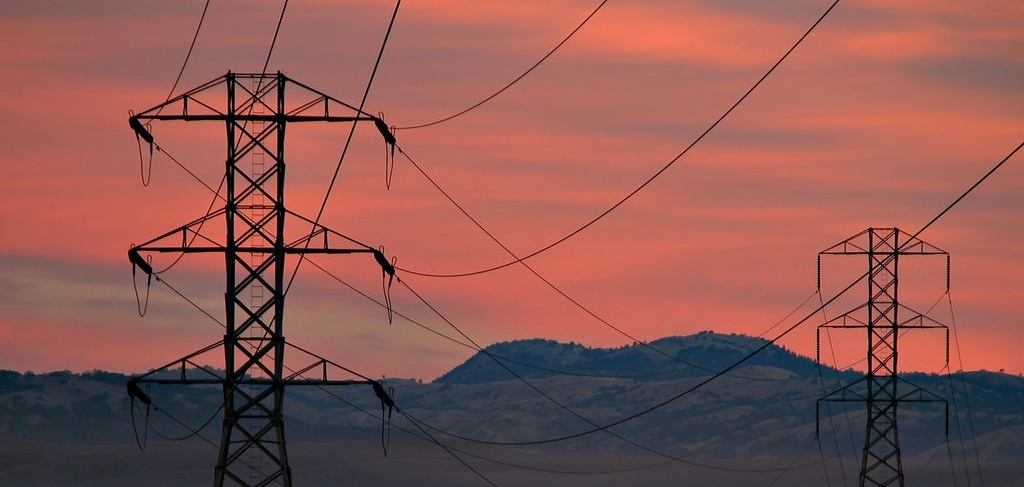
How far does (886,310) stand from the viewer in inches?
3179

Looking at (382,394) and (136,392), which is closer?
(382,394)

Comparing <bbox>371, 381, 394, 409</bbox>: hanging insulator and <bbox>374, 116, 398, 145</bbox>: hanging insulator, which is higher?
<bbox>374, 116, 398, 145</bbox>: hanging insulator

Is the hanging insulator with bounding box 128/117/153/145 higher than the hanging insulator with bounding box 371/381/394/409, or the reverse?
the hanging insulator with bounding box 128/117/153/145

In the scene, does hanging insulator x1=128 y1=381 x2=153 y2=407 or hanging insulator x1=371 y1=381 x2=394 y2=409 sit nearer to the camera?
hanging insulator x1=371 y1=381 x2=394 y2=409

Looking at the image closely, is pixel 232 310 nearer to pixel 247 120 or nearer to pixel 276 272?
pixel 276 272

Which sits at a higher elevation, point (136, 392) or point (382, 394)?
point (136, 392)

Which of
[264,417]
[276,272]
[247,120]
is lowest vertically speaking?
[264,417]

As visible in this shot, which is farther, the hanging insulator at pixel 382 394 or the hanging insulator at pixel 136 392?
the hanging insulator at pixel 136 392

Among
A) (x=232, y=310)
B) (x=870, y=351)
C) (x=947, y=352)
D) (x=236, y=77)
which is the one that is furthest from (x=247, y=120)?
(x=947, y=352)

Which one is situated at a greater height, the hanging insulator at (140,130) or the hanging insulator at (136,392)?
the hanging insulator at (140,130)

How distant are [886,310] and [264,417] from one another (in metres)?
34.5

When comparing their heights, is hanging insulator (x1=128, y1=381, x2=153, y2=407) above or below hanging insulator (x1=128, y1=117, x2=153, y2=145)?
below

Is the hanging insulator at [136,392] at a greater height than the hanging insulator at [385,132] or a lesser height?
lesser

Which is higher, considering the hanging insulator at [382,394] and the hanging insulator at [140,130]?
the hanging insulator at [140,130]
